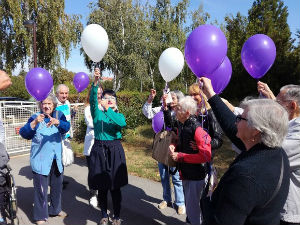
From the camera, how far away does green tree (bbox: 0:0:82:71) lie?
49.6 ft

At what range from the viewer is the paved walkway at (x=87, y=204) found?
10.9 feet

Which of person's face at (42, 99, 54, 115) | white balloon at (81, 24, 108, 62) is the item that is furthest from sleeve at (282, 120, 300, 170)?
person's face at (42, 99, 54, 115)

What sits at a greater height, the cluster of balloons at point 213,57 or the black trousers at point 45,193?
the cluster of balloons at point 213,57

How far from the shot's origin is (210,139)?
2.50 metres

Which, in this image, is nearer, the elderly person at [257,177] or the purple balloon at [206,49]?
the elderly person at [257,177]

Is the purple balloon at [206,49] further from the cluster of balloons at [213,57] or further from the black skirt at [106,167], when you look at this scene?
the black skirt at [106,167]

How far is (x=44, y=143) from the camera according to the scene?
3.16 meters

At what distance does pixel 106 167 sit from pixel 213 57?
1773 millimetres

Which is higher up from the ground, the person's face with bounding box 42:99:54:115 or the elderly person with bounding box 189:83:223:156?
the person's face with bounding box 42:99:54:115

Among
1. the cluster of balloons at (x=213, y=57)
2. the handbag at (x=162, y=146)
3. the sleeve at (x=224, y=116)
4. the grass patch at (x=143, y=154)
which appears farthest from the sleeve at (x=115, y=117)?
A: the grass patch at (x=143, y=154)

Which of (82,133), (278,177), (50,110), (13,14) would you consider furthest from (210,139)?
(13,14)

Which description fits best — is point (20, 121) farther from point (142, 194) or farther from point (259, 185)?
point (259, 185)

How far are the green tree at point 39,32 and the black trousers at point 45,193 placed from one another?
→ 14628mm

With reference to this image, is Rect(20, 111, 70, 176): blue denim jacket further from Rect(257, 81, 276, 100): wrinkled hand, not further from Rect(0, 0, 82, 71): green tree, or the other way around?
Rect(0, 0, 82, 71): green tree
